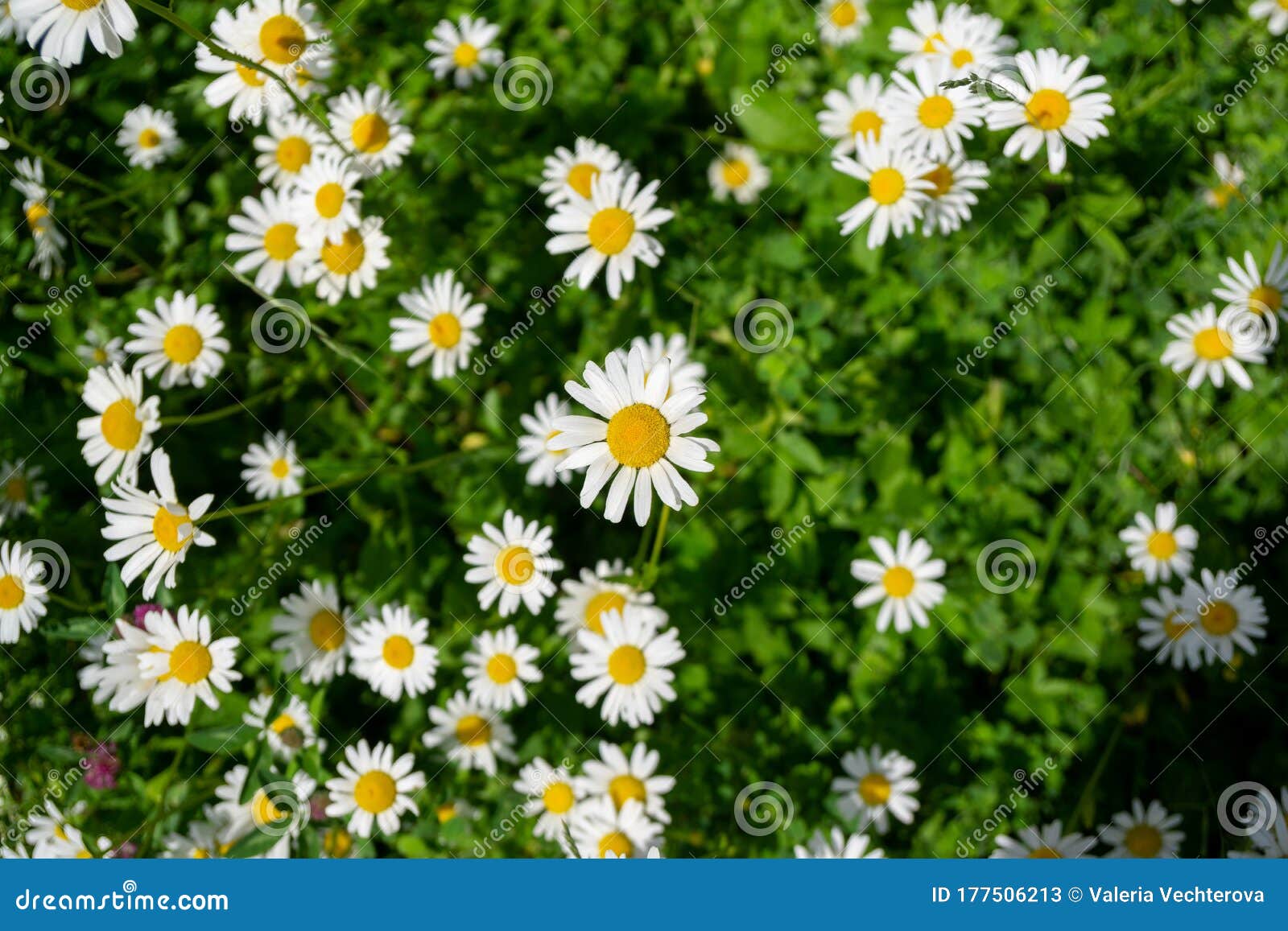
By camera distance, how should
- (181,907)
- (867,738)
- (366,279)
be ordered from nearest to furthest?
1. (181,907)
2. (366,279)
3. (867,738)

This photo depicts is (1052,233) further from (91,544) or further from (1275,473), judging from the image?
(91,544)

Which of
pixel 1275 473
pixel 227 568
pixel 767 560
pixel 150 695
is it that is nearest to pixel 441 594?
pixel 227 568

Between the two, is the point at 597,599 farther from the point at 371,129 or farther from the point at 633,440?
the point at 371,129

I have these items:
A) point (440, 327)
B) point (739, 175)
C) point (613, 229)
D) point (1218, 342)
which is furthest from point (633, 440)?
point (1218, 342)

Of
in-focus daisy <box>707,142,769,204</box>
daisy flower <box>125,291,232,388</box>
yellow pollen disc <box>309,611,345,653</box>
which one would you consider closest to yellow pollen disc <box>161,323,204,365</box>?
daisy flower <box>125,291,232,388</box>

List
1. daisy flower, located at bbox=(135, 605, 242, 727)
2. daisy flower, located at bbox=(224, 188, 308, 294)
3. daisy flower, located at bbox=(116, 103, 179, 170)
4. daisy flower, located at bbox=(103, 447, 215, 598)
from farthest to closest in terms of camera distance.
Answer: daisy flower, located at bbox=(116, 103, 179, 170), daisy flower, located at bbox=(224, 188, 308, 294), daisy flower, located at bbox=(135, 605, 242, 727), daisy flower, located at bbox=(103, 447, 215, 598)

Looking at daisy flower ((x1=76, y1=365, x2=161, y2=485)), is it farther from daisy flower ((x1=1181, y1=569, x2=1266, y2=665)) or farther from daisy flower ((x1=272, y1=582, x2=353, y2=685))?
daisy flower ((x1=1181, y1=569, x2=1266, y2=665))
